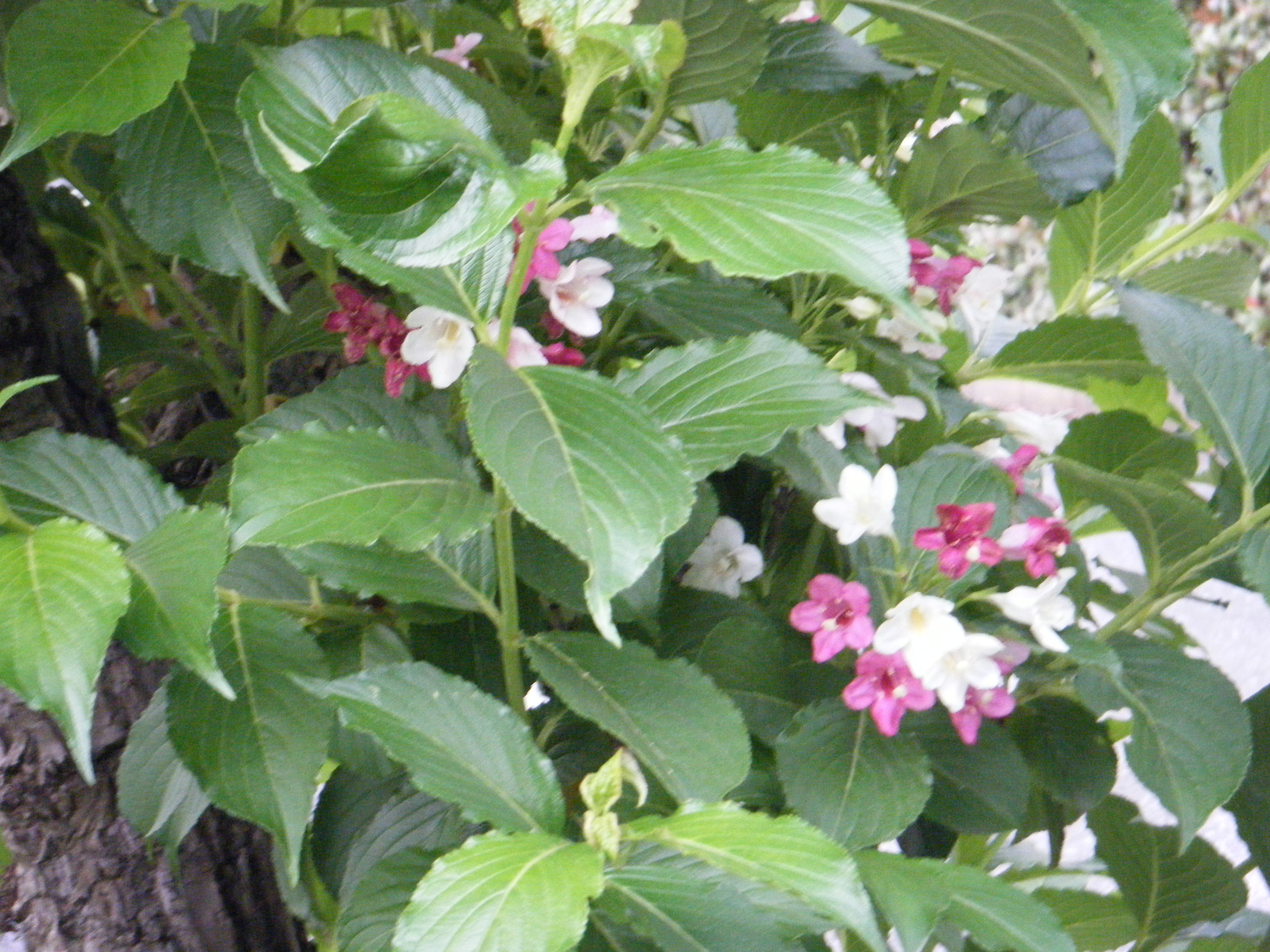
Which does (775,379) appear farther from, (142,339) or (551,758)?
(142,339)

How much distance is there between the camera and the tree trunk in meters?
0.51

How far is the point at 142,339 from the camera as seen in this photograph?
1.94 feet

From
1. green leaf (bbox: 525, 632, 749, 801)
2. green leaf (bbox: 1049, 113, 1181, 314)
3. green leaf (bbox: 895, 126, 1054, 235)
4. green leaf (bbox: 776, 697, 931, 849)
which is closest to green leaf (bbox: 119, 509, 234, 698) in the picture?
green leaf (bbox: 525, 632, 749, 801)

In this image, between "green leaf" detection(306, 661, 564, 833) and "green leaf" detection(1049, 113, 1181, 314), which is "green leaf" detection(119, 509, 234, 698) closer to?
"green leaf" detection(306, 661, 564, 833)

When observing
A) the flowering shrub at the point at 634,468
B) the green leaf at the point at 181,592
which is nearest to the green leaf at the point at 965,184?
the flowering shrub at the point at 634,468

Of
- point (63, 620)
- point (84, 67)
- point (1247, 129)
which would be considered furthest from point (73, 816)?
point (1247, 129)

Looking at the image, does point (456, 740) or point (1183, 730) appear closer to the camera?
point (456, 740)

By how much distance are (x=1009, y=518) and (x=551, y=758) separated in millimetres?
219

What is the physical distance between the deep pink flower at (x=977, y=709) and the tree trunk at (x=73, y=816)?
33 centimetres

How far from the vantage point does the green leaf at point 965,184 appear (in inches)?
19.2

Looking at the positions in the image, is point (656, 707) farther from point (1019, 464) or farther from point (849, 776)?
point (1019, 464)

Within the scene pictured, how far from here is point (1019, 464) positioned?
0.54 m

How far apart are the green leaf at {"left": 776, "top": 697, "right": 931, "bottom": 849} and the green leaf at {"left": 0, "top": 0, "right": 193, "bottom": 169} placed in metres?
0.32

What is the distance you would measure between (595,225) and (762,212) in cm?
13
